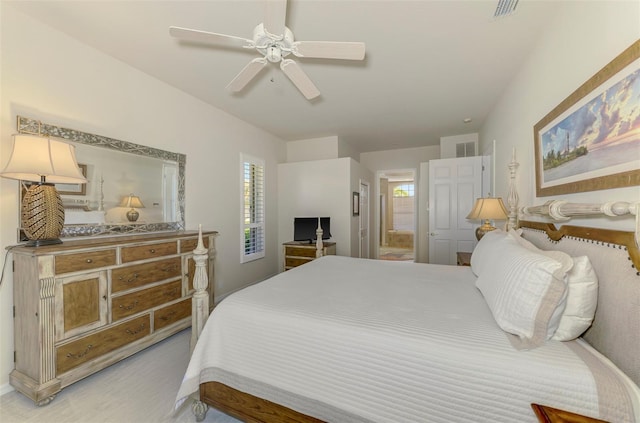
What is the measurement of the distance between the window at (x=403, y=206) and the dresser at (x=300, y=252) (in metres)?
6.58

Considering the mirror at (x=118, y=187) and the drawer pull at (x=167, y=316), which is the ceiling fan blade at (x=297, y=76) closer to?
the mirror at (x=118, y=187)

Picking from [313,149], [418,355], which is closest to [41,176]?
[418,355]

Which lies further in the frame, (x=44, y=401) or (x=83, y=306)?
(x=83, y=306)

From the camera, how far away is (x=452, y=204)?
4.44 metres

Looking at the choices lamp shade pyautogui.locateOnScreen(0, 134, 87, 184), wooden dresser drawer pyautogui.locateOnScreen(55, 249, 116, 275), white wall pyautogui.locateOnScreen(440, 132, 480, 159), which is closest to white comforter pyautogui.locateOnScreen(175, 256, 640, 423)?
wooden dresser drawer pyautogui.locateOnScreen(55, 249, 116, 275)

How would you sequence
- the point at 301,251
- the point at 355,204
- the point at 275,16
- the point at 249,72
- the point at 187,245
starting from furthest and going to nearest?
1. the point at 355,204
2. the point at 301,251
3. the point at 187,245
4. the point at 249,72
5. the point at 275,16

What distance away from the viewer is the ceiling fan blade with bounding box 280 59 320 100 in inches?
Answer: 71.5

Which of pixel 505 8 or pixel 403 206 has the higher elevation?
pixel 505 8

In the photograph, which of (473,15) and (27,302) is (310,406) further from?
(473,15)

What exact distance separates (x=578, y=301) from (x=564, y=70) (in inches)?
60.5

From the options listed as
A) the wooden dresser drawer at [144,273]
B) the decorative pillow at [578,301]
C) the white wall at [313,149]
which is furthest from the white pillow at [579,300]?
the white wall at [313,149]

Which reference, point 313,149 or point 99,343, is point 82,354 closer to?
point 99,343

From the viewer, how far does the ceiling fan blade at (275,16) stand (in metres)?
1.36

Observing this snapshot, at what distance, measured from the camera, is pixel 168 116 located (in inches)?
118
